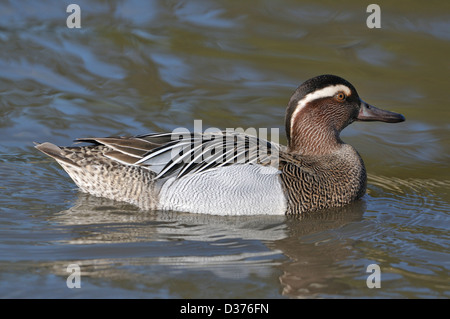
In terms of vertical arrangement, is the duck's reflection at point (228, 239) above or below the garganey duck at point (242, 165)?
below

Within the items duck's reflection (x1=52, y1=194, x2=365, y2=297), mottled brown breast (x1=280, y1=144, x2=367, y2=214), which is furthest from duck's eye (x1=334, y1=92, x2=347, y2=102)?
duck's reflection (x1=52, y1=194, x2=365, y2=297)

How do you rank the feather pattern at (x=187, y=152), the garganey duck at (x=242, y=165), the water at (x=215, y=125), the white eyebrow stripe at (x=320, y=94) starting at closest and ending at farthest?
the water at (x=215, y=125), the garganey duck at (x=242, y=165), the feather pattern at (x=187, y=152), the white eyebrow stripe at (x=320, y=94)

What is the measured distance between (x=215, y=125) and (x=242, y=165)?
2.37 m

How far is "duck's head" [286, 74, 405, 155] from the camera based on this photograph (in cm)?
742

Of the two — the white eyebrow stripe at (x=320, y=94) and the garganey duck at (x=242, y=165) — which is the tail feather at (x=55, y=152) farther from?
the white eyebrow stripe at (x=320, y=94)

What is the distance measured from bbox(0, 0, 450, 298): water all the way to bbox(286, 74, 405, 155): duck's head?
30.3 inches

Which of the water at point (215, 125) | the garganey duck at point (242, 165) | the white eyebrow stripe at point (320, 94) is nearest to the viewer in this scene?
the water at point (215, 125)

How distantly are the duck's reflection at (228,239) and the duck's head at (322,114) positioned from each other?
764 mm

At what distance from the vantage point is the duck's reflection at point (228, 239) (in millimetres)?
5797

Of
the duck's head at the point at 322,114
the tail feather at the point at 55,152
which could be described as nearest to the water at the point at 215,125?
the tail feather at the point at 55,152

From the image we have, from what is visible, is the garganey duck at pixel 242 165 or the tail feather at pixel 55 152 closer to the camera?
the garganey duck at pixel 242 165


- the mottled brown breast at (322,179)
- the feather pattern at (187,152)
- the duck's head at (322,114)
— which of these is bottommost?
the mottled brown breast at (322,179)

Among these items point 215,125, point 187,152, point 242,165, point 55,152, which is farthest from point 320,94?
point 55,152
